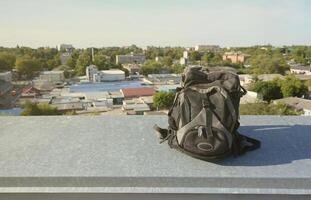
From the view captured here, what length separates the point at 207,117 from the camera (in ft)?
3.11

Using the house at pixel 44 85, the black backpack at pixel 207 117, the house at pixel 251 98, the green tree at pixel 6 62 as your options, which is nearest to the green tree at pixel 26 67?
the green tree at pixel 6 62

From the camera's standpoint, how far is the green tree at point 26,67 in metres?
19.5

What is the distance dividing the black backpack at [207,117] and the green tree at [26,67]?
20207mm

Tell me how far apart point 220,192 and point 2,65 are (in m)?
18.8

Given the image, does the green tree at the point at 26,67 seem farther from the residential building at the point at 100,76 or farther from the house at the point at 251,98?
the house at the point at 251,98

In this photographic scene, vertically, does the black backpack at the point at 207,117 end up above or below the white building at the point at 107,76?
above

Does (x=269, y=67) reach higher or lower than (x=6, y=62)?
lower

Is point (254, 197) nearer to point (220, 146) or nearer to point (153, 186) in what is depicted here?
point (220, 146)

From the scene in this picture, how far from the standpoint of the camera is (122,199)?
0.86 m

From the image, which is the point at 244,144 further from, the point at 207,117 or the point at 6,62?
the point at 6,62

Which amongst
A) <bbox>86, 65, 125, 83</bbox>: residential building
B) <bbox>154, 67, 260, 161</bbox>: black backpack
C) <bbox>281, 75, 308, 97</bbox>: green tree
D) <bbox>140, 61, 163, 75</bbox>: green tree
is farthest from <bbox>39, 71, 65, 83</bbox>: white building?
<bbox>154, 67, 260, 161</bbox>: black backpack

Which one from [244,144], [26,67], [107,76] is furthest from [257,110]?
[26,67]

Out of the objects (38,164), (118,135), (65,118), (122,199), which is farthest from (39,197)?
(65,118)

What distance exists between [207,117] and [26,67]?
70.1 feet
